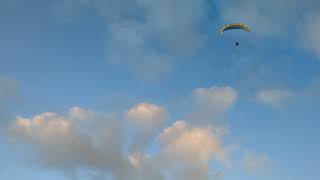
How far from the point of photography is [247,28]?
96.0m

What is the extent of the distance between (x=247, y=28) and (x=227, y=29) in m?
6.38

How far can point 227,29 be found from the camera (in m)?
100
